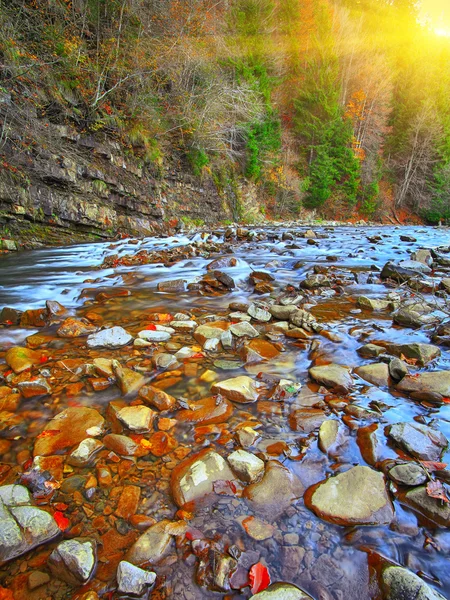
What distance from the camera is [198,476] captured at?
138 cm

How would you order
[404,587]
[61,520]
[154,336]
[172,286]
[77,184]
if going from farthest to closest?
[77,184]
[172,286]
[154,336]
[61,520]
[404,587]

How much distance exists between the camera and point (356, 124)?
1156 inches

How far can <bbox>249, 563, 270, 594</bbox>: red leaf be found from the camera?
1.00m

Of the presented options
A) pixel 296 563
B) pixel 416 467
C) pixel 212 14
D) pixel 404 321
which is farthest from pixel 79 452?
pixel 212 14

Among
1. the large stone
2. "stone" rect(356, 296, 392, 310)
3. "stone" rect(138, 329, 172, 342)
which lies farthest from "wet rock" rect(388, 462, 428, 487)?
"stone" rect(356, 296, 392, 310)

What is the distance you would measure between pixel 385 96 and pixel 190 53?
25681mm

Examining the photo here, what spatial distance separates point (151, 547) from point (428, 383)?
1.84 m

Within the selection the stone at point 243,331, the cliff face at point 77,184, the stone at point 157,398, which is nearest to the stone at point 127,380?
the stone at point 157,398

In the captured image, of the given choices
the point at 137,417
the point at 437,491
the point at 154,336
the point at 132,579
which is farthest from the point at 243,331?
the point at 132,579

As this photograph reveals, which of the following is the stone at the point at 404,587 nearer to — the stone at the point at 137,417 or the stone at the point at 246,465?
the stone at the point at 246,465

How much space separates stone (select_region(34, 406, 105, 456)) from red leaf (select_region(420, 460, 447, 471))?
5.24 ft

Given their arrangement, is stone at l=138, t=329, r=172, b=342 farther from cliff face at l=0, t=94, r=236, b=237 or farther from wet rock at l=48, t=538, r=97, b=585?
cliff face at l=0, t=94, r=236, b=237

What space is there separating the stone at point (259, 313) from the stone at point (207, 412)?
152cm

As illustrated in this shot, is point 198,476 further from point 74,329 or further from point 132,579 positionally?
point 74,329
